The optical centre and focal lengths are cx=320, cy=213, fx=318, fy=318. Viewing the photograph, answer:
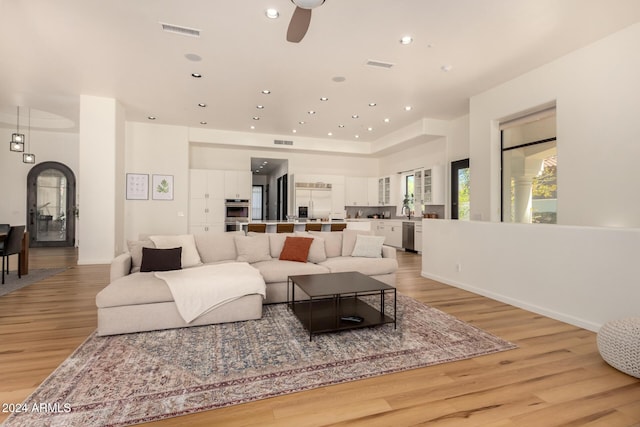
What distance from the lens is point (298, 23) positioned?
2.79 metres

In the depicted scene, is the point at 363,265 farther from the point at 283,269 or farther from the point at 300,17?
the point at 300,17

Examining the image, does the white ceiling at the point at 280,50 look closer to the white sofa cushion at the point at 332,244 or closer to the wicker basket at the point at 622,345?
the white sofa cushion at the point at 332,244

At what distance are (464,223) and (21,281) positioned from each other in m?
6.95

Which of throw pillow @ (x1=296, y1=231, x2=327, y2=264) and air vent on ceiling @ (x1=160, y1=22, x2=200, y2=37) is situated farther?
throw pillow @ (x1=296, y1=231, x2=327, y2=264)

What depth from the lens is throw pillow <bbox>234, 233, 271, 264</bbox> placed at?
170 inches

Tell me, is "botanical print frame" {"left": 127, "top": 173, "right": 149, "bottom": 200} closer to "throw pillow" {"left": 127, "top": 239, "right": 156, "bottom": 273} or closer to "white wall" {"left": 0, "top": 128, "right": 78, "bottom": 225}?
"white wall" {"left": 0, "top": 128, "right": 78, "bottom": 225}

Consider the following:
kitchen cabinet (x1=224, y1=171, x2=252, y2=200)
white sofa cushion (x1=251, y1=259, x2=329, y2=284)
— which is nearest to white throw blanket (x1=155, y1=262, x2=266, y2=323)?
white sofa cushion (x1=251, y1=259, x2=329, y2=284)

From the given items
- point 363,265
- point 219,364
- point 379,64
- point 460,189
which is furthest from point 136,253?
point 460,189

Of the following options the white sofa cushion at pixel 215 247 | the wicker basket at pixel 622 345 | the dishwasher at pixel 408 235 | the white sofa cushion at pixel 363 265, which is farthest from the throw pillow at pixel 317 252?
the dishwasher at pixel 408 235

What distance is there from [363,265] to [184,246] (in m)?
2.40

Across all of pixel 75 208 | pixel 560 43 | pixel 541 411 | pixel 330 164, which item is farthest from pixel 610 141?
pixel 75 208

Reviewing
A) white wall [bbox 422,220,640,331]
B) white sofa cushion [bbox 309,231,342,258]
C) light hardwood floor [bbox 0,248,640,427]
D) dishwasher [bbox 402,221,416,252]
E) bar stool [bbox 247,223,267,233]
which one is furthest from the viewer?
dishwasher [bbox 402,221,416,252]

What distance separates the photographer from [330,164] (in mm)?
10438

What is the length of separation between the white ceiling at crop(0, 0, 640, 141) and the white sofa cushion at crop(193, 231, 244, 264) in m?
2.59
